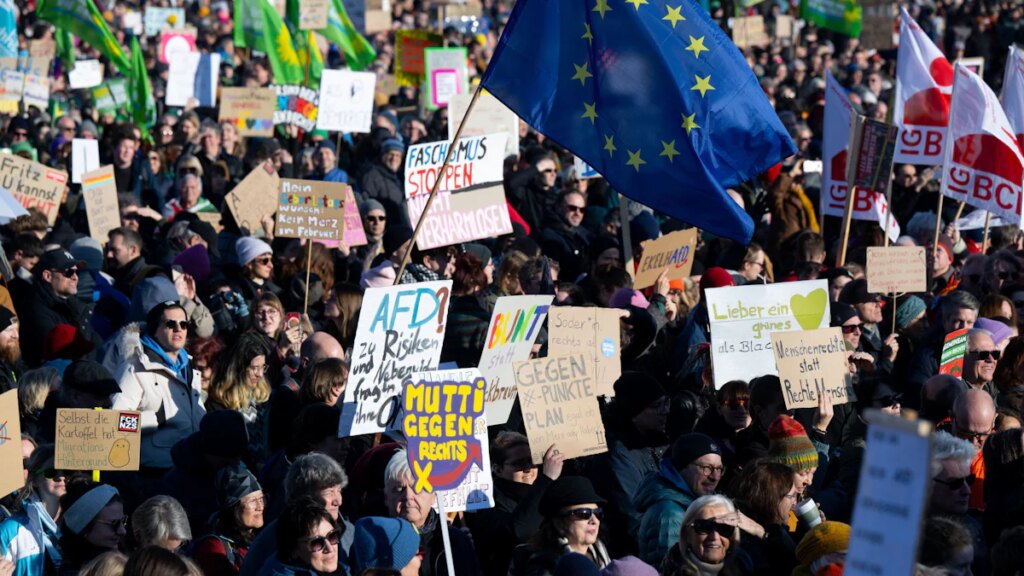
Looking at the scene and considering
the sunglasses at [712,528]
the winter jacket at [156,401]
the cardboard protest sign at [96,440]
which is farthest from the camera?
the winter jacket at [156,401]

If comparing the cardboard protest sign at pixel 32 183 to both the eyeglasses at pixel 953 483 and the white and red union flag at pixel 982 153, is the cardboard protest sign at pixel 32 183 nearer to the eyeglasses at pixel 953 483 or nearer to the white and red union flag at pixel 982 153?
the white and red union flag at pixel 982 153

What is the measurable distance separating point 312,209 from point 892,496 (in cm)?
798

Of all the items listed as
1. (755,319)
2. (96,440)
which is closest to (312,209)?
(755,319)

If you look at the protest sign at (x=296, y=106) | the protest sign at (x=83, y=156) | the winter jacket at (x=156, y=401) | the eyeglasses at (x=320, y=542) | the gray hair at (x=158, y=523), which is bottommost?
the protest sign at (x=296, y=106)

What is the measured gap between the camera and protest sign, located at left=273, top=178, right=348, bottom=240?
33.7 feet

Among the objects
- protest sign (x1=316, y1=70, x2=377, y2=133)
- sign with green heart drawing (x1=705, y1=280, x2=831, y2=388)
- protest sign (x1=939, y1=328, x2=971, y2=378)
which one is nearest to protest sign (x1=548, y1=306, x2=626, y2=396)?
sign with green heart drawing (x1=705, y1=280, x2=831, y2=388)

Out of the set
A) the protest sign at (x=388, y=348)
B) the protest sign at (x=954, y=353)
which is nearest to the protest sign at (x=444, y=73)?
the protest sign at (x=954, y=353)

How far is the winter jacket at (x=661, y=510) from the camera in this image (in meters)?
5.90

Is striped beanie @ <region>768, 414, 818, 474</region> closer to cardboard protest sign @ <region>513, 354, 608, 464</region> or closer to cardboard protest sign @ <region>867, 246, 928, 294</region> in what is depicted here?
cardboard protest sign @ <region>513, 354, 608, 464</region>

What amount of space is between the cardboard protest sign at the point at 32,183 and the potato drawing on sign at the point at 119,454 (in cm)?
586

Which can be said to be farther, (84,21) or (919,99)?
(84,21)

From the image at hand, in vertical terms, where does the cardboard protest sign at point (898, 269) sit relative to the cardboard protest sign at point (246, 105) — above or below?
above

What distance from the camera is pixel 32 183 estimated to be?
1202 cm

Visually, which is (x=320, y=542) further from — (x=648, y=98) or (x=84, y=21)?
(x=84, y=21)
